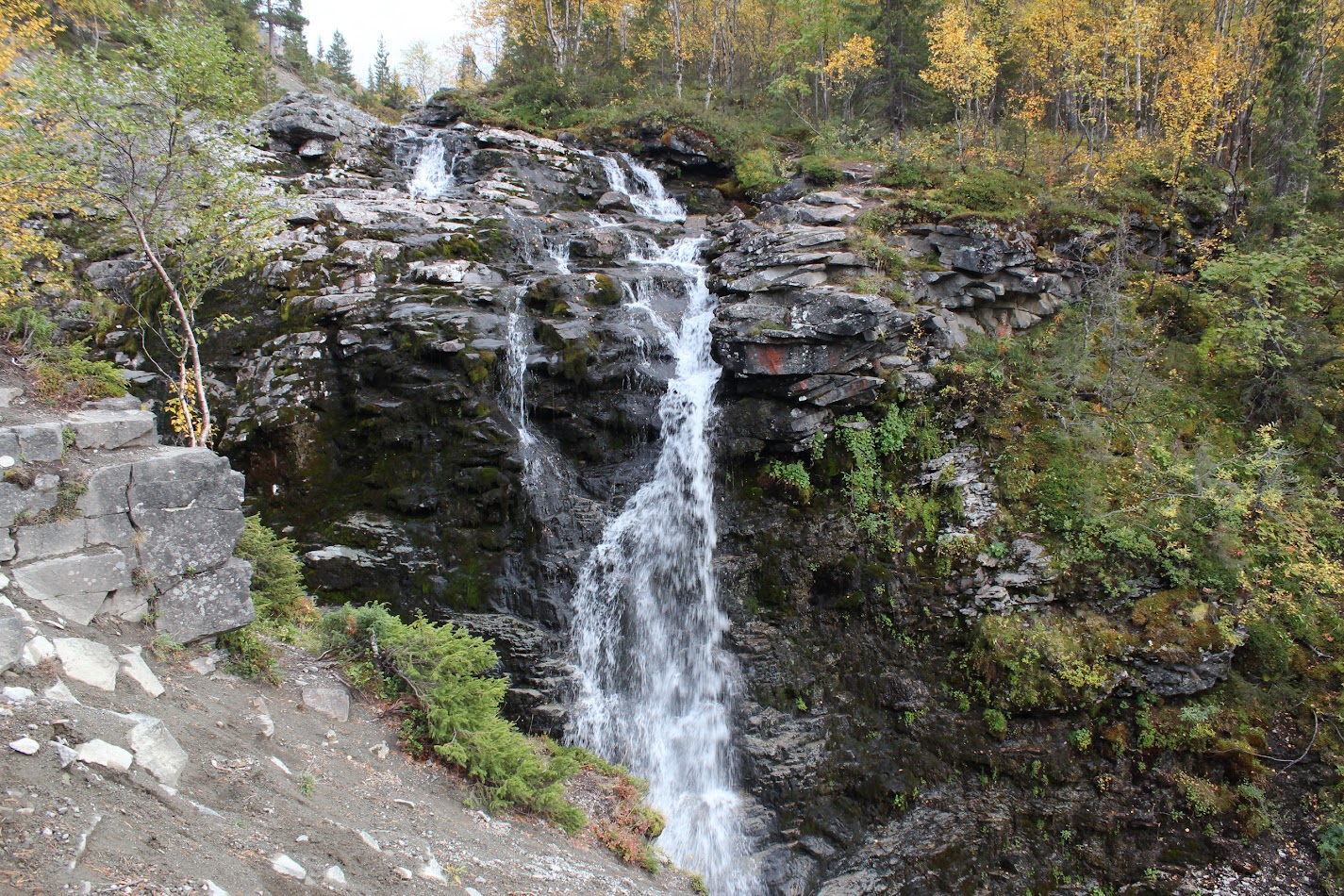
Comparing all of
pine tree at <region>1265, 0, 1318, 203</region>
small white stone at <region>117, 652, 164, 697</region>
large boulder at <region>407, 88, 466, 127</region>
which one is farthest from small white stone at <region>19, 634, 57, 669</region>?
large boulder at <region>407, 88, 466, 127</region>

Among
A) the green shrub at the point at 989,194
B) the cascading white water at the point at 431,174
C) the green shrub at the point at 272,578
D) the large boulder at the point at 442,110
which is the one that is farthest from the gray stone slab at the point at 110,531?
the large boulder at the point at 442,110

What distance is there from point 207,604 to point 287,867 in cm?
328

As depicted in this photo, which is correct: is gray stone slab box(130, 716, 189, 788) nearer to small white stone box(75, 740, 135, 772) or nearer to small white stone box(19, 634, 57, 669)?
small white stone box(75, 740, 135, 772)

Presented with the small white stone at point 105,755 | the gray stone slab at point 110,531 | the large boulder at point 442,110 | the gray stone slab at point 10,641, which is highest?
the large boulder at point 442,110

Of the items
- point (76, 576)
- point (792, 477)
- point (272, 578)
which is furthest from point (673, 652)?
point (76, 576)

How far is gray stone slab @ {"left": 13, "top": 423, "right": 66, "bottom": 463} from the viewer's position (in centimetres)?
580

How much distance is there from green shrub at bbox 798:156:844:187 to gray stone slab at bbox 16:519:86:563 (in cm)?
1784

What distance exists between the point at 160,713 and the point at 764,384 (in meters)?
9.96

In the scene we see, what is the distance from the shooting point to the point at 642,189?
71.4ft

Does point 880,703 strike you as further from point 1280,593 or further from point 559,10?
point 559,10

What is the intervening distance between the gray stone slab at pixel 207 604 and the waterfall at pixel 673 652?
5.51 meters

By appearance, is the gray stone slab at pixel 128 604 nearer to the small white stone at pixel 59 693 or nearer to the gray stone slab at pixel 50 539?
the gray stone slab at pixel 50 539

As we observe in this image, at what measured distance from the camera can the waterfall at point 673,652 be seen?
10133mm

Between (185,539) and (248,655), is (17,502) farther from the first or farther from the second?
(248,655)
